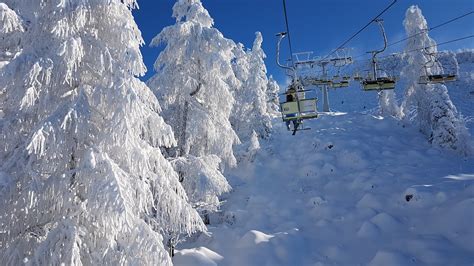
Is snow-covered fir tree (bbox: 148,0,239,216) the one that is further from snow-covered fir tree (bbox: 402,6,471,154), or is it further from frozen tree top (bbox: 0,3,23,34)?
snow-covered fir tree (bbox: 402,6,471,154)

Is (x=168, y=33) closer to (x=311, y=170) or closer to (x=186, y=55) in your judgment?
(x=186, y=55)

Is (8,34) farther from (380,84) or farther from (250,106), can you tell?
(250,106)

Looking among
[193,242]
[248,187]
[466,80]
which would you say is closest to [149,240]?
[193,242]

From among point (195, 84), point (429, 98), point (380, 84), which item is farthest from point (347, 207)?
point (429, 98)

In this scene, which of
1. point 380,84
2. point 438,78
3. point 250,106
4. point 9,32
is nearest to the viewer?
point 9,32

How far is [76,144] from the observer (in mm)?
7594

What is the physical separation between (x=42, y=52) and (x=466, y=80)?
9763cm

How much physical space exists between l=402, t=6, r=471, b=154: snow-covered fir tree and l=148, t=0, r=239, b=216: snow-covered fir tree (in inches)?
709

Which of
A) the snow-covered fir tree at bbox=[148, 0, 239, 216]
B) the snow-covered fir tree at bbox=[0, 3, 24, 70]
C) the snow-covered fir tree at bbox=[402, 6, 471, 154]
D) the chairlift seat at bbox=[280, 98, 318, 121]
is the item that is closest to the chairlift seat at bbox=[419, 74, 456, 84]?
the chairlift seat at bbox=[280, 98, 318, 121]

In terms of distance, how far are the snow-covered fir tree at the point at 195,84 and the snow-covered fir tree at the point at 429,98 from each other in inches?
709

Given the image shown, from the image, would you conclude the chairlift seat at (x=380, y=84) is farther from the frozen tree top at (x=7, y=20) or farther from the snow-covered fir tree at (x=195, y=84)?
the frozen tree top at (x=7, y=20)

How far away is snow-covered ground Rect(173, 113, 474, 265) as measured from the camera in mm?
14773

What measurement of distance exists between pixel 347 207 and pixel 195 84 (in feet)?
39.4

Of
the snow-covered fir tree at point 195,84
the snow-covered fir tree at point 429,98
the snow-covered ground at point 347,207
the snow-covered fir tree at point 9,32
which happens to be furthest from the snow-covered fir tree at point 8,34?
the snow-covered fir tree at point 429,98
